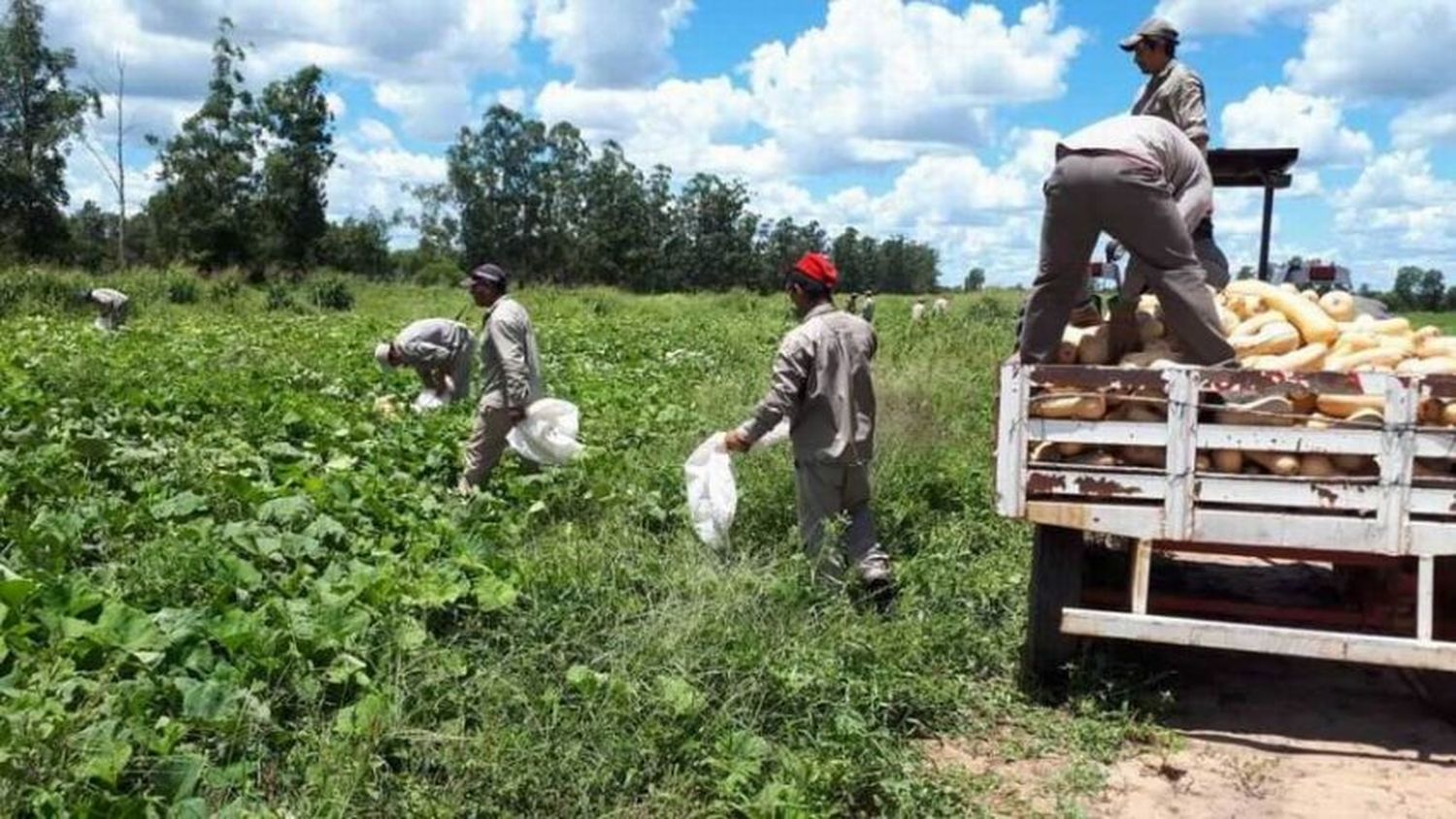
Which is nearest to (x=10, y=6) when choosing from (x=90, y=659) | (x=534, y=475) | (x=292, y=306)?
(x=292, y=306)

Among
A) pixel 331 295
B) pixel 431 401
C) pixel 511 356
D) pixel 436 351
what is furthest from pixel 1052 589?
pixel 331 295

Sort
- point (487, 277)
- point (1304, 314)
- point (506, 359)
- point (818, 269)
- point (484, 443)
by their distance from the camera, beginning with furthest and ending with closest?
point (487, 277), point (484, 443), point (506, 359), point (818, 269), point (1304, 314)

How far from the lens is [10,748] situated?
3244mm

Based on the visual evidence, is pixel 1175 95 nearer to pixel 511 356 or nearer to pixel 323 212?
pixel 511 356

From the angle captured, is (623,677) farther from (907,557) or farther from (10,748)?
(907,557)

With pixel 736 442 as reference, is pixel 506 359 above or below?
above

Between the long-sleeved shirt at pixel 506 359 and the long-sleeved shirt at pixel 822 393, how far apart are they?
215 cm

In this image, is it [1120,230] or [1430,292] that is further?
[1430,292]

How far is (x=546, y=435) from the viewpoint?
7.73 m

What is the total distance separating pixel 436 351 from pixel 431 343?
77 millimetres

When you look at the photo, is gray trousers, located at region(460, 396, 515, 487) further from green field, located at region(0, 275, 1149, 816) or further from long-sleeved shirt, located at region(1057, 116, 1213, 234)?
long-sleeved shirt, located at region(1057, 116, 1213, 234)

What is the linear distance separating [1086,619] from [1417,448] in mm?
1350

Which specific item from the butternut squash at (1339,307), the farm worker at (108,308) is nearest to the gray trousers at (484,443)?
the butternut squash at (1339,307)

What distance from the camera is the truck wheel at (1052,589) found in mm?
5012
